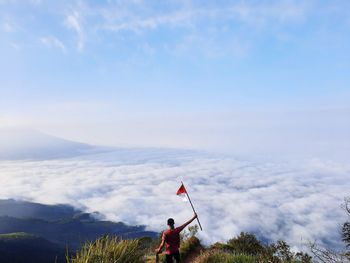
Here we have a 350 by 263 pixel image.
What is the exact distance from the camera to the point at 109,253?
1306 cm

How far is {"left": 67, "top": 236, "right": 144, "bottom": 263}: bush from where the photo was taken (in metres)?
12.2

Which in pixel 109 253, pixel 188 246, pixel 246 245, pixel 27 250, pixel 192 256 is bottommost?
pixel 27 250

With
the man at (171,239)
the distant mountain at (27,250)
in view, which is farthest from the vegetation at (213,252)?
the distant mountain at (27,250)

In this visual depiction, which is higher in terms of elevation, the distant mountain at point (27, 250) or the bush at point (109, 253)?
the bush at point (109, 253)

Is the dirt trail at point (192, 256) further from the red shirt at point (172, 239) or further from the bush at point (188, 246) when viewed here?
the red shirt at point (172, 239)

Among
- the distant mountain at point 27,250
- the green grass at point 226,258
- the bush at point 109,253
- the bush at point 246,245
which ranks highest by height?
the bush at point 109,253

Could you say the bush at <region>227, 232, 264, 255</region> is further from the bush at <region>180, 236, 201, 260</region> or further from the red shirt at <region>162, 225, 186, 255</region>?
the red shirt at <region>162, 225, 186, 255</region>

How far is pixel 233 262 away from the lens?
14750 mm

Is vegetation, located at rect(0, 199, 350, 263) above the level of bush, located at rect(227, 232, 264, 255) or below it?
above

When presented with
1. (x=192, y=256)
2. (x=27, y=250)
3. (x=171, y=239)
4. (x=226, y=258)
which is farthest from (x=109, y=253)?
(x=27, y=250)

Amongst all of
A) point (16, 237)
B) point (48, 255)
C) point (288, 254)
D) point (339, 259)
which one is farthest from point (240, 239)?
point (16, 237)

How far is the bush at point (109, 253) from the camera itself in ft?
39.9

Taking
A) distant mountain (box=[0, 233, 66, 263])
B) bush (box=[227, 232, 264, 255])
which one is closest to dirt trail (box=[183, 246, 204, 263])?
bush (box=[227, 232, 264, 255])

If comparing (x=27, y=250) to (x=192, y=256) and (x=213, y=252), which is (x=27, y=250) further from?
(x=213, y=252)
